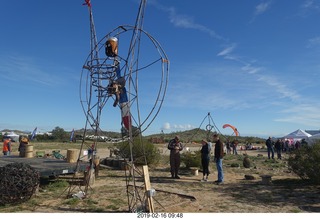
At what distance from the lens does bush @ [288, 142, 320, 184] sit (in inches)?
398

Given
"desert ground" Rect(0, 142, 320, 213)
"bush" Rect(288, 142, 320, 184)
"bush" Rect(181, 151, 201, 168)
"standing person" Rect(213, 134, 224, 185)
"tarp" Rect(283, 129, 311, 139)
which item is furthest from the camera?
"tarp" Rect(283, 129, 311, 139)

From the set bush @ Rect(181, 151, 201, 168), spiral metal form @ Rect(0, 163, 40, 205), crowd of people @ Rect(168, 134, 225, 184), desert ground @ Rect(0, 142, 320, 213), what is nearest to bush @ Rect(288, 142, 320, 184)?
desert ground @ Rect(0, 142, 320, 213)

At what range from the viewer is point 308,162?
1050cm

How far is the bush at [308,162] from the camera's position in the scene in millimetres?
10117

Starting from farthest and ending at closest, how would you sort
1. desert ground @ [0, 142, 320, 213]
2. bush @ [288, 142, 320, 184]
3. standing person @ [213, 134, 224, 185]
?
standing person @ [213, 134, 224, 185], bush @ [288, 142, 320, 184], desert ground @ [0, 142, 320, 213]

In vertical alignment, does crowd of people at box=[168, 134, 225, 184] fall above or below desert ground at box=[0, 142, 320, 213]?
above

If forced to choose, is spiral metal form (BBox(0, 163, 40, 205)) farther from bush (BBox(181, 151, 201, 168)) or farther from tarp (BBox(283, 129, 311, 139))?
tarp (BBox(283, 129, 311, 139))

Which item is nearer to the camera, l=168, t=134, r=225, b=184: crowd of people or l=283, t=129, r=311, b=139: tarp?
l=168, t=134, r=225, b=184: crowd of people

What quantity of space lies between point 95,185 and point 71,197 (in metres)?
2.32

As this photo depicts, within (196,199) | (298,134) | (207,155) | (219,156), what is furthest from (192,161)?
(298,134)

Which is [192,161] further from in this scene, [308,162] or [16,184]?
[16,184]

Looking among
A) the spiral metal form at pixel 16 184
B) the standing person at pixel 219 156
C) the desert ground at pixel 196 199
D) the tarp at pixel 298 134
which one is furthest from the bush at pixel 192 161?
the tarp at pixel 298 134

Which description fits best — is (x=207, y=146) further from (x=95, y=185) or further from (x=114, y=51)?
(x=114, y=51)

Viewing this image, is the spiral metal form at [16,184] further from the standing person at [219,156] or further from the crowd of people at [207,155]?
the standing person at [219,156]
